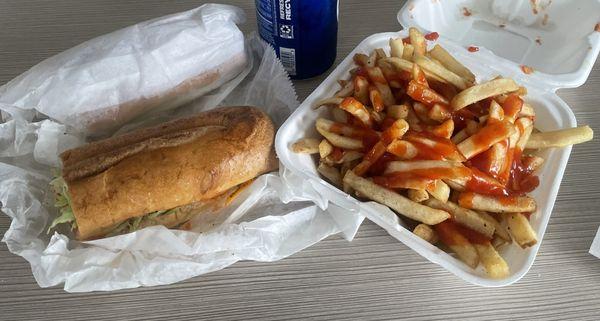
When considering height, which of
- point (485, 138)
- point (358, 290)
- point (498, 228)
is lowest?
point (358, 290)

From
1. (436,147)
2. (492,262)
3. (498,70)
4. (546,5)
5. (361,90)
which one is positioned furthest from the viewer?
(546,5)

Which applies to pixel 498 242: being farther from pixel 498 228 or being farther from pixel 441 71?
pixel 441 71

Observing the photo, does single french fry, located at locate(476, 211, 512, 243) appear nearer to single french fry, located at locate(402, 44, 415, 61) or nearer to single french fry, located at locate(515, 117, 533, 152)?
single french fry, located at locate(515, 117, 533, 152)

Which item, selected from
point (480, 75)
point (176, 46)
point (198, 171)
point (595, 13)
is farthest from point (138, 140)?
point (595, 13)

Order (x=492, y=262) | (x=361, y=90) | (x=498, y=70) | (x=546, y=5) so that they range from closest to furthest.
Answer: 1. (x=492, y=262)
2. (x=361, y=90)
3. (x=498, y=70)
4. (x=546, y=5)

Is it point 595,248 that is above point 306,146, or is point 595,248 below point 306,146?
below

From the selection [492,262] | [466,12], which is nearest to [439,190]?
[492,262]

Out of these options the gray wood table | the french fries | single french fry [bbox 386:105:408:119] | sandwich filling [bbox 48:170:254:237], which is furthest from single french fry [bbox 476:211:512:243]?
sandwich filling [bbox 48:170:254:237]

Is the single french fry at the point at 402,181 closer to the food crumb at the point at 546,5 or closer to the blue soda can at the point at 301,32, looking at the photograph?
the blue soda can at the point at 301,32

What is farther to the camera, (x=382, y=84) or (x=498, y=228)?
(x=382, y=84)
